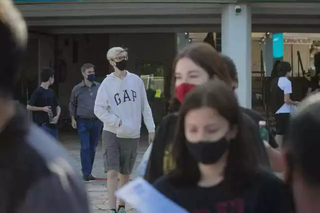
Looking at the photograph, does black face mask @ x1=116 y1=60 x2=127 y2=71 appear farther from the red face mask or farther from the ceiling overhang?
the ceiling overhang

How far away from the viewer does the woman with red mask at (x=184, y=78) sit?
2.87 meters

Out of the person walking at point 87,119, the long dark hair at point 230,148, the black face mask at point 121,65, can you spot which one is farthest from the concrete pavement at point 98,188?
the long dark hair at point 230,148

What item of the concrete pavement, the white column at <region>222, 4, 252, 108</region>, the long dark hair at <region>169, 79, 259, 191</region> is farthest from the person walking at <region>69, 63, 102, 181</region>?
the long dark hair at <region>169, 79, 259, 191</region>

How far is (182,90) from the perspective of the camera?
2.91m

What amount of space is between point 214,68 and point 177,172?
67 cm

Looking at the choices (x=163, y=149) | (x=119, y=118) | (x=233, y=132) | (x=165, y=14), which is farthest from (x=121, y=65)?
(x=165, y=14)

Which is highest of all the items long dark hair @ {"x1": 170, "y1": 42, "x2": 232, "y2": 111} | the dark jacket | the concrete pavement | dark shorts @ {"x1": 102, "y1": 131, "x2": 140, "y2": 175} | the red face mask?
long dark hair @ {"x1": 170, "y1": 42, "x2": 232, "y2": 111}

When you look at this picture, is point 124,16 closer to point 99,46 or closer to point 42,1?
point 42,1

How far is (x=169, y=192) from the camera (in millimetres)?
2400

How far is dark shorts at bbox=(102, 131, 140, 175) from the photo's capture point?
263 inches

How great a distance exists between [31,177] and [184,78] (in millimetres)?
1474

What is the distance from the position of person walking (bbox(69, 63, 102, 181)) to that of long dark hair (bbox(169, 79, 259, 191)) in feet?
21.2

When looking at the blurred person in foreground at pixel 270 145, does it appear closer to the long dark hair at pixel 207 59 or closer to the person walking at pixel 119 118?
the long dark hair at pixel 207 59

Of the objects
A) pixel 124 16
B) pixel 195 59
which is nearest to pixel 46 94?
pixel 124 16
